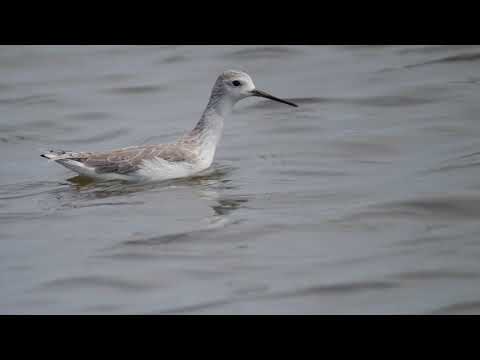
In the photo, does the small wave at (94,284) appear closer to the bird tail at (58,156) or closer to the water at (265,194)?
the water at (265,194)

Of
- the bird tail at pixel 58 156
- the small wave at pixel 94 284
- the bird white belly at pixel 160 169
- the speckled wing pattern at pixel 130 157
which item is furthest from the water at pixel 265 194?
the bird tail at pixel 58 156

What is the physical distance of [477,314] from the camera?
7.18m

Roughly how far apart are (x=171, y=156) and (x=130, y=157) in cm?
51

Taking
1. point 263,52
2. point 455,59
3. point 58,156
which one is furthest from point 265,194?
point 263,52

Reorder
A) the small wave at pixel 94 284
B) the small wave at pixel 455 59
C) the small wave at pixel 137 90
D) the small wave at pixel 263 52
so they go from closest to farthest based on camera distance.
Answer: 1. the small wave at pixel 94 284
2. the small wave at pixel 137 90
3. the small wave at pixel 455 59
4. the small wave at pixel 263 52

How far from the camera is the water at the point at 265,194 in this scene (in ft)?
26.0

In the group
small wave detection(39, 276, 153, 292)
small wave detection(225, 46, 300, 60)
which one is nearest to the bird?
small wave detection(39, 276, 153, 292)

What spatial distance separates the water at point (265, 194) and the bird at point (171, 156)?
183 mm

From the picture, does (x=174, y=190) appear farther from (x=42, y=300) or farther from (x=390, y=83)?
(x=390, y=83)

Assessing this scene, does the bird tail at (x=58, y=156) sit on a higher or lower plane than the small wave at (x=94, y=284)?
higher

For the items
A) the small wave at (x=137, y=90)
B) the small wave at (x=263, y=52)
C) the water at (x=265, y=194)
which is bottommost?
the water at (x=265, y=194)

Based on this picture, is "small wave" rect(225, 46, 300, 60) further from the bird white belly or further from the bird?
the bird white belly

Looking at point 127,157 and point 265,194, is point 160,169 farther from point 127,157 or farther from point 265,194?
point 265,194

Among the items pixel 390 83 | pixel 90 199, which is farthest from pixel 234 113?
pixel 90 199
